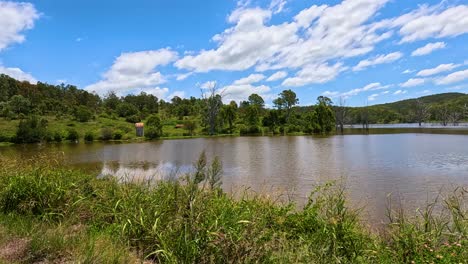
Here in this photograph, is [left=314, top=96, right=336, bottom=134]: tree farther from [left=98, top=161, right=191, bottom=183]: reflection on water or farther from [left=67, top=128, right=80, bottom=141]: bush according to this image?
[left=98, top=161, right=191, bottom=183]: reflection on water

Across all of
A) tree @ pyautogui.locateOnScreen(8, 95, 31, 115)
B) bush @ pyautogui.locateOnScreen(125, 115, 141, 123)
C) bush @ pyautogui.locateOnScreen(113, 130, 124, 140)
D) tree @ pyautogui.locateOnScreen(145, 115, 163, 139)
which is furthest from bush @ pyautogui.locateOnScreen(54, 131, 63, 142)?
bush @ pyautogui.locateOnScreen(125, 115, 141, 123)

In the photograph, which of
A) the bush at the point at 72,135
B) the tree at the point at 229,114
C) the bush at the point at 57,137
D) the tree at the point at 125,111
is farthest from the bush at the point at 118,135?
the tree at the point at 125,111

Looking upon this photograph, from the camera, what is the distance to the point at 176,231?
4043 mm

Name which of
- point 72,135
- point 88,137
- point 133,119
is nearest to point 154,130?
point 88,137

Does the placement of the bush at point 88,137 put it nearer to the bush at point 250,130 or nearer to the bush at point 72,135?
the bush at point 72,135

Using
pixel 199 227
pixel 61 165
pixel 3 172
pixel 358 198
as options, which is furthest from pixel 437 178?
pixel 3 172

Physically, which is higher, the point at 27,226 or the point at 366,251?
the point at 27,226

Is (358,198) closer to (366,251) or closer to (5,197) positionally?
(366,251)

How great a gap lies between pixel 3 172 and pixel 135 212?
161 inches

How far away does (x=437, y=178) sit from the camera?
46.7ft

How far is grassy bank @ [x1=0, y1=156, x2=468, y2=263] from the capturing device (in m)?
3.62

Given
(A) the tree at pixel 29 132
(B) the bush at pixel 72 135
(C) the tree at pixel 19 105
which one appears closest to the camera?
(A) the tree at pixel 29 132

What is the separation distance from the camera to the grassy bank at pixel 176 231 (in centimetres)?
362

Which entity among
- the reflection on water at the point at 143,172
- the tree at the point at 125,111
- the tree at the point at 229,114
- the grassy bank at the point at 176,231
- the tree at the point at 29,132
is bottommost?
the reflection on water at the point at 143,172
